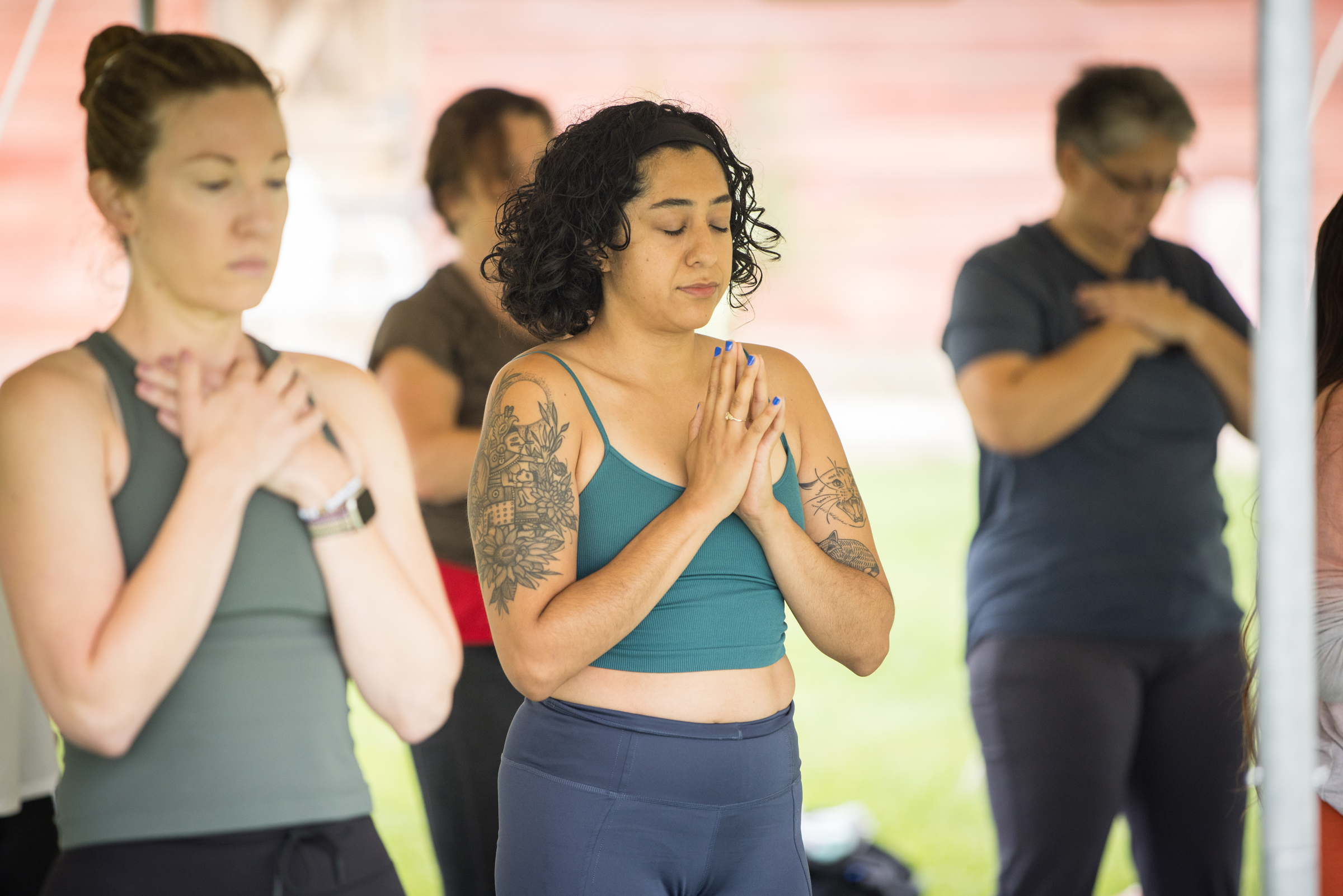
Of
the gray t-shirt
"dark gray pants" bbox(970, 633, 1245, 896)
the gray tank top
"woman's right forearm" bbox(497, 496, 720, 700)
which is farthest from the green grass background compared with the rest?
the gray tank top

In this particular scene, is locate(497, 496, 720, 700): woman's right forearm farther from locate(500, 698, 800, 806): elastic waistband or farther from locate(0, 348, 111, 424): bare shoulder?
locate(0, 348, 111, 424): bare shoulder

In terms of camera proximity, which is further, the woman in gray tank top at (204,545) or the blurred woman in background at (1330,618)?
the blurred woman in background at (1330,618)

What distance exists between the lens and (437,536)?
230 cm

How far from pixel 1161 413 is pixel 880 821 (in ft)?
9.21

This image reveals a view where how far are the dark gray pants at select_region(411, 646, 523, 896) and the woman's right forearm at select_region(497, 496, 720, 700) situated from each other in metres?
0.80

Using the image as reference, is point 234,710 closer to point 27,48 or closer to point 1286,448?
point 1286,448

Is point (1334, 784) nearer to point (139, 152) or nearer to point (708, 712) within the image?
point (708, 712)

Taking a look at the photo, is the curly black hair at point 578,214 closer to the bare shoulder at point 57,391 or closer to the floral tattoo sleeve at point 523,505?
the floral tattoo sleeve at point 523,505

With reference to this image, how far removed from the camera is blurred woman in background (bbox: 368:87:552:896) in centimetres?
217

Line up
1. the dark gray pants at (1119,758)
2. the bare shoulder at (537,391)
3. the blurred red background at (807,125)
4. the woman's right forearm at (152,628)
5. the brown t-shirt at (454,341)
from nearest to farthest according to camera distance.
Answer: the woman's right forearm at (152,628), the bare shoulder at (537,391), the dark gray pants at (1119,758), the brown t-shirt at (454,341), the blurred red background at (807,125)

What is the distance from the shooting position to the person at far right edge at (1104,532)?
7.12 feet

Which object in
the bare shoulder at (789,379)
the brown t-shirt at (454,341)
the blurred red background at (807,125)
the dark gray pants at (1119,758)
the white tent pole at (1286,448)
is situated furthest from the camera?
the blurred red background at (807,125)

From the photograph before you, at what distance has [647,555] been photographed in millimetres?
1397

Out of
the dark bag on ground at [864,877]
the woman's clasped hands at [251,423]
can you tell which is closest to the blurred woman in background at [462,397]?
the woman's clasped hands at [251,423]
